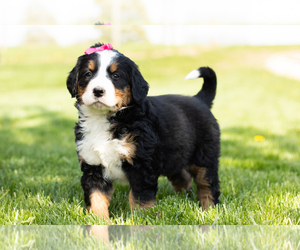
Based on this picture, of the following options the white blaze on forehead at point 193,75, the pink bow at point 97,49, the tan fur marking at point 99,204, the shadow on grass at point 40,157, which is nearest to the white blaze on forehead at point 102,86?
the pink bow at point 97,49

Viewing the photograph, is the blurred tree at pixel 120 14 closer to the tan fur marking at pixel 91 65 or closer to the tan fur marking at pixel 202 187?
the tan fur marking at pixel 91 65

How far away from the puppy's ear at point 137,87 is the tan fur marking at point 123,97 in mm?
41

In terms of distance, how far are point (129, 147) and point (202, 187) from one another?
914mm

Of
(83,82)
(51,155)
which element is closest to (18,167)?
(51,155)

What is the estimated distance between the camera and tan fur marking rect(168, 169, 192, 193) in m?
3.22

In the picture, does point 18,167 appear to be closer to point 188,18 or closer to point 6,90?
point 188,18

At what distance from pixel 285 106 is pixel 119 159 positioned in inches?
362

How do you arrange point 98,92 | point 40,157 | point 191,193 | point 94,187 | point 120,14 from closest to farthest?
point 98,92, point 94,187, point 120,14, point 191,193, point 40,157

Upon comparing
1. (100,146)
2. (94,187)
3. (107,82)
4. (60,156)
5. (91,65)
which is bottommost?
(60,156)

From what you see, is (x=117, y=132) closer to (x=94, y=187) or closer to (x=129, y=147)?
(x=129, y=147)

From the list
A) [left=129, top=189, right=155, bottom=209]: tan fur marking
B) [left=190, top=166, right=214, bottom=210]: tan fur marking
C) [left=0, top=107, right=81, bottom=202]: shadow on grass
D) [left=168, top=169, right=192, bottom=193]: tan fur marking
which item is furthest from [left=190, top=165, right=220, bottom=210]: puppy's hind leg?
[left=0, top=107, right=81, bottom=202]: shadow on grass

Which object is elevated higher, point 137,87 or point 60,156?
point 137,87

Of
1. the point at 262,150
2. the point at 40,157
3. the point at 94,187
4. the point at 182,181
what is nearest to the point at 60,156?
the point at 40,157

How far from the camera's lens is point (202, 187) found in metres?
2.84
